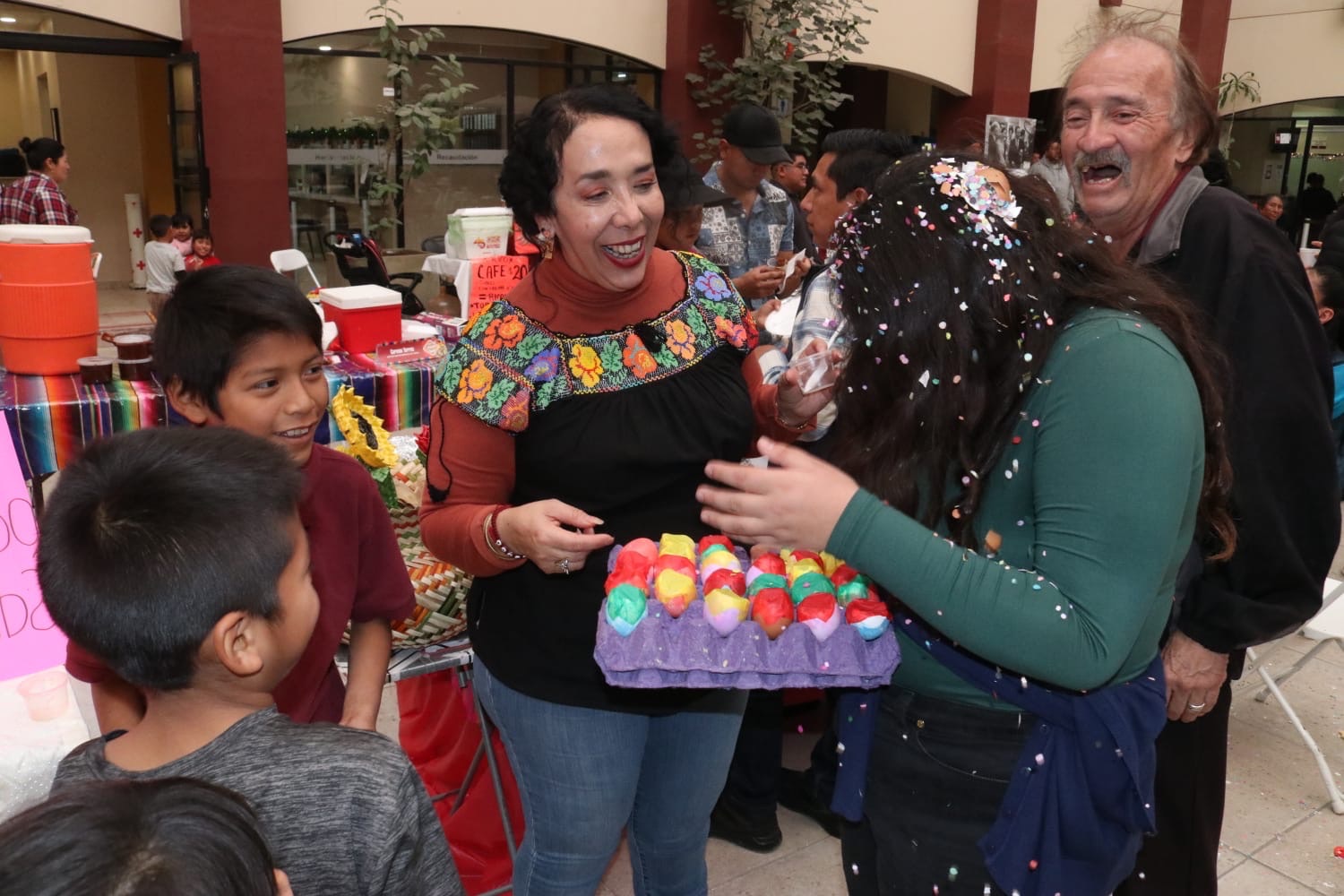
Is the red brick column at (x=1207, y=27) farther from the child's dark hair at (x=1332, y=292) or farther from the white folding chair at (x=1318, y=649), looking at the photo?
the white folding chair at (x=1318, y=649)

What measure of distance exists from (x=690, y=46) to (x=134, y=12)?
4.63 m

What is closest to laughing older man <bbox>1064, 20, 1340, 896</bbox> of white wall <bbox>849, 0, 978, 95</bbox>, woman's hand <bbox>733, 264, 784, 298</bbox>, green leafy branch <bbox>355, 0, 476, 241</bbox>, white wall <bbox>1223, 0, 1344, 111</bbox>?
woman's hand <bbox>733, 264, 784, 298</bbox>

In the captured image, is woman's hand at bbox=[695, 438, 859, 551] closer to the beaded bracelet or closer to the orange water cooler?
the beaded bracelet

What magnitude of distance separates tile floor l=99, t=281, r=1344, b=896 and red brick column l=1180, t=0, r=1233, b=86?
12.5 meters

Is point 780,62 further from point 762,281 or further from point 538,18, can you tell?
point 762,281

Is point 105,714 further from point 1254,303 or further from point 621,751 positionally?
point 1254,303

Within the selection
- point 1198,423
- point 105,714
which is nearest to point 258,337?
point 105,714

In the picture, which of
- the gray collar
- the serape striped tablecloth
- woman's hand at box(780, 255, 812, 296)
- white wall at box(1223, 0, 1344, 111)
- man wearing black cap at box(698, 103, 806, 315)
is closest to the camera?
the gray collar

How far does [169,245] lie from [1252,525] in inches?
323

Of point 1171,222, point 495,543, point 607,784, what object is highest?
point 1171,222

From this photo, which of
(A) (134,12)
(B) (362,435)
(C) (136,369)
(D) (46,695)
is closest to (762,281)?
(B) (362,435)

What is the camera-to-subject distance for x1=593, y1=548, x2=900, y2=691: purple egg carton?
137cm

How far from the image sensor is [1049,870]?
50.9 inches

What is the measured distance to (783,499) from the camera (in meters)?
1.19
